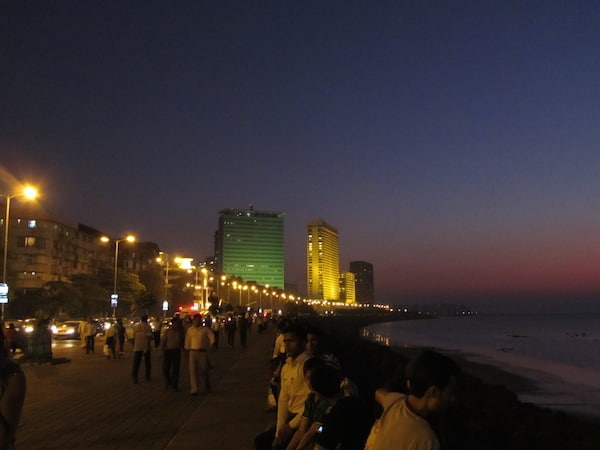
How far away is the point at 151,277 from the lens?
91.2 metres

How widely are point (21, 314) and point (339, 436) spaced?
74.1 metres

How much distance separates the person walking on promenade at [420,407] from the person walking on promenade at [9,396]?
1.90 meters

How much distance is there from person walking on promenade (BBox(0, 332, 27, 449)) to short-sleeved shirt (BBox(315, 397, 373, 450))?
5.92ft

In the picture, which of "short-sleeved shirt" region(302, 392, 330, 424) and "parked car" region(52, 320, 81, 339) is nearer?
"short-sleeved shirt" region(302, 392, 330, 424)

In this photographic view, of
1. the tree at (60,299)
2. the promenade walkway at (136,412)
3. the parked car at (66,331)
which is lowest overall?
the promenade walkway at (136,412)

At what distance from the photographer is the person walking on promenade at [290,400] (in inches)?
225

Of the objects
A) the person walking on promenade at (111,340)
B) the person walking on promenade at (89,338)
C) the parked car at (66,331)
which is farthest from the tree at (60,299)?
the person walking on promenade at (111,340)

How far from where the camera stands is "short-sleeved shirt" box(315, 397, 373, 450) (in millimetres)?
4094

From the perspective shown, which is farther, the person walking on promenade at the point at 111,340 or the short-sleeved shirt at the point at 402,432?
the person walking on promenade at the point at 111,340

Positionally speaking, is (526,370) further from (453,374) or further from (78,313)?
(78,313)

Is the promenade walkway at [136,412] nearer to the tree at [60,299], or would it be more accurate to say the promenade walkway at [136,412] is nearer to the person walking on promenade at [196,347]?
the person walking on promenade at [196,347]

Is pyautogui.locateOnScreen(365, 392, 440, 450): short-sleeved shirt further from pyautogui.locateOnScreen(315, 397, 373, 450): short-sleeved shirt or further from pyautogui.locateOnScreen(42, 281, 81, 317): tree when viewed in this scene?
pyautogui.locateOnScreen(42, 281, 81, 317): tree

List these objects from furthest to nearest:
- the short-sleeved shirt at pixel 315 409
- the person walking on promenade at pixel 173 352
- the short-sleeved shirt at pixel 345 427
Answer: the person walking on promenade at pixel 173 352 → the short-sleeved shirt at pixel 315 409 → the short-sleeved shirt at pixel 345 427

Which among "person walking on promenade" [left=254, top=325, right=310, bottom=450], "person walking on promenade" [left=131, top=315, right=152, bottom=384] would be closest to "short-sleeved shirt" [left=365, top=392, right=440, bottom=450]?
"person walking on promenade" [left=254, top=325, right=310, bottom=450]
